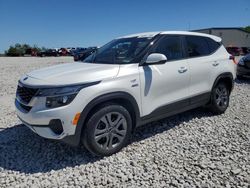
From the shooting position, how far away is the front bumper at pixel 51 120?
3041 mm

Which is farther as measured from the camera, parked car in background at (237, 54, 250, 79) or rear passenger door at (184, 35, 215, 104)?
parked car in background at (237, 54, 250, 79)

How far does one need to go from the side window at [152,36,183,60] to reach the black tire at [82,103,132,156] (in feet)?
4.19

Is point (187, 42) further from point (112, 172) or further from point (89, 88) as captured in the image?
point (112, 172)

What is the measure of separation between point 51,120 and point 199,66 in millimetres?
2937

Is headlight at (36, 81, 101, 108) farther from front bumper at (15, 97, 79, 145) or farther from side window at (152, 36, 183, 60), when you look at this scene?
side window at (152, 36, 183, 60)

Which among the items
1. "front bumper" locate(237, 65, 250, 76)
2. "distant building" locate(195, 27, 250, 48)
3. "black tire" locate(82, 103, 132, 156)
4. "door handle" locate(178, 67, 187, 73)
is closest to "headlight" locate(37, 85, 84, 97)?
"black tire" locate(82, 103, 132, 156)

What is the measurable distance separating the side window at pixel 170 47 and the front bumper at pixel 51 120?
1848 mm

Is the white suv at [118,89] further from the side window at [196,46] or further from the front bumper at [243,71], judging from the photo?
the front bumper at [243,71]

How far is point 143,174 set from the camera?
3.07 m

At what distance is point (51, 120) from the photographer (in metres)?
3.07

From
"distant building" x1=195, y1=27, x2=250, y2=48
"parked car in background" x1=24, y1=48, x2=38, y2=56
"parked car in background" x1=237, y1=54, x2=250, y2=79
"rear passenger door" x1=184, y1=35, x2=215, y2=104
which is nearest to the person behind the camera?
"rear passenger door" x1=184, y1=35, x2=215, y2=104

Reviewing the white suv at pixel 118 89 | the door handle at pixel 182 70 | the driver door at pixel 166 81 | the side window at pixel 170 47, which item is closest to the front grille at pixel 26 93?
the white suv at pixel 118 89

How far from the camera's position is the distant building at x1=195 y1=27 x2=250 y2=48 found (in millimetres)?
50312

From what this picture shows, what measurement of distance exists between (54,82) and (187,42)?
2.70 m
